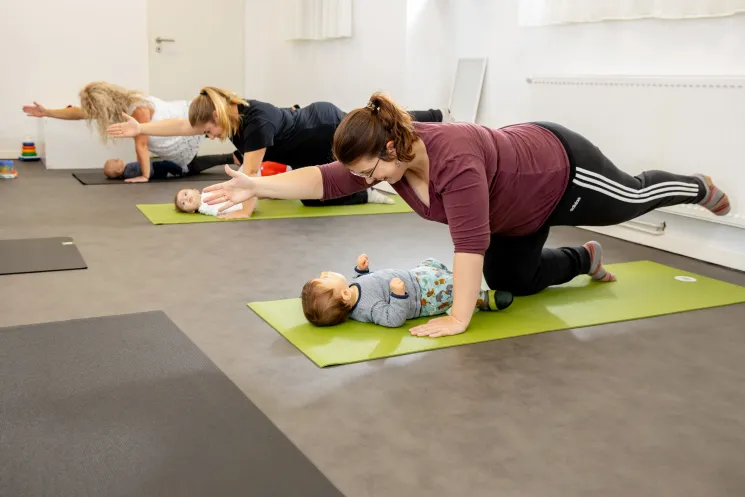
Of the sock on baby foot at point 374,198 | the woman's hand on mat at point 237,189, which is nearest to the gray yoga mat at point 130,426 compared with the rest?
the woman's hand on mat at point 237,189

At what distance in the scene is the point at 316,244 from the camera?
387cm

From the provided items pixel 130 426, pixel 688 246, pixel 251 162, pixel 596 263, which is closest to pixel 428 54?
pixel 251 162

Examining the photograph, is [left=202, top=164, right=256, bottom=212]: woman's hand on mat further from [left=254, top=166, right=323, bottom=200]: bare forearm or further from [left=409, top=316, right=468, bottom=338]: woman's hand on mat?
[left=409, top=316, right=468, bottom=338]: woman's hand on mat

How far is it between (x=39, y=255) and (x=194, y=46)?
4.83 metres

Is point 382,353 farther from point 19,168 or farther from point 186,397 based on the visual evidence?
point 19,168

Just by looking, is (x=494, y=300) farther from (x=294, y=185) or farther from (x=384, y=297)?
(x=294, y=185)

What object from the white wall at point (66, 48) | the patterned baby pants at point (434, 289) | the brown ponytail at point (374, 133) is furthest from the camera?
the white wall at point (66, 48)

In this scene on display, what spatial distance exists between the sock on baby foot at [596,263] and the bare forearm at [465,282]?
0.89m

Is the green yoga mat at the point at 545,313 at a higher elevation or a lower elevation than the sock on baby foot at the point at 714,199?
lower

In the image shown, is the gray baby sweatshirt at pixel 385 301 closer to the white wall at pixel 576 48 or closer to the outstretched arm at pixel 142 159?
the white wall at pixel 576 48

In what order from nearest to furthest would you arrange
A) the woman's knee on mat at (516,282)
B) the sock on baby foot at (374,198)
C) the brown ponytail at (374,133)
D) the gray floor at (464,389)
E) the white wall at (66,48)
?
the gray floor at (464,389)
the brown ponytail at (374,133)
the woman's knee on mat at (516,282)
the sock on baby foot at (374,198)
the white wall at (66,48)

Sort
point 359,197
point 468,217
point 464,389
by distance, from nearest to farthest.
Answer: point 464,389 → point 468,217 → point 359,197

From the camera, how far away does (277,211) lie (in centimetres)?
477

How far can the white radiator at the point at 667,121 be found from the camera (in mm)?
3557
